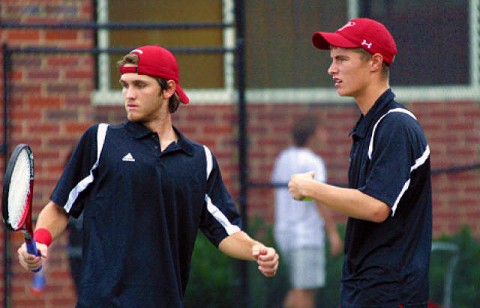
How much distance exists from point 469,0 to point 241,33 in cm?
173

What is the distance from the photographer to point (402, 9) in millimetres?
7871

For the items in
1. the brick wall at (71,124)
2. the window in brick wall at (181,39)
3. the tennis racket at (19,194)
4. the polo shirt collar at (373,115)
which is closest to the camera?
the tennis racket at (19,194)

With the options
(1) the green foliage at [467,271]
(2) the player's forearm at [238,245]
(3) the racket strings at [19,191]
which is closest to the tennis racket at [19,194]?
(3) the racket strings at [19,191]

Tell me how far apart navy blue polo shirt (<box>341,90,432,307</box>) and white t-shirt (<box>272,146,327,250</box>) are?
2.98 m

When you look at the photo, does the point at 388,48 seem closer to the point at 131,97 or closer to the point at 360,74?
the point at 360,74

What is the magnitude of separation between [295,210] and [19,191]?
345cm

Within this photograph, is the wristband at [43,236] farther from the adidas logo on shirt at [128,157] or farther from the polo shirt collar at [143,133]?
the polo shirt collar at [143,133]

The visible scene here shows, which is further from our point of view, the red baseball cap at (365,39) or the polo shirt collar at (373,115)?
the red baseball cap at (365,39)

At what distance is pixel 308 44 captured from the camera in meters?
7.75

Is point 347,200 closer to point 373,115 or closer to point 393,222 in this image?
point 393,222

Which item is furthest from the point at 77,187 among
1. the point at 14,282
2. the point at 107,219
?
the point at 14,282

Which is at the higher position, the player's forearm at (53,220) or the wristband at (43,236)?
the player's forearm at (53,220)

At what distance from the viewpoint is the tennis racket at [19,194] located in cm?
436

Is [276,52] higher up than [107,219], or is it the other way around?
[276,52]
